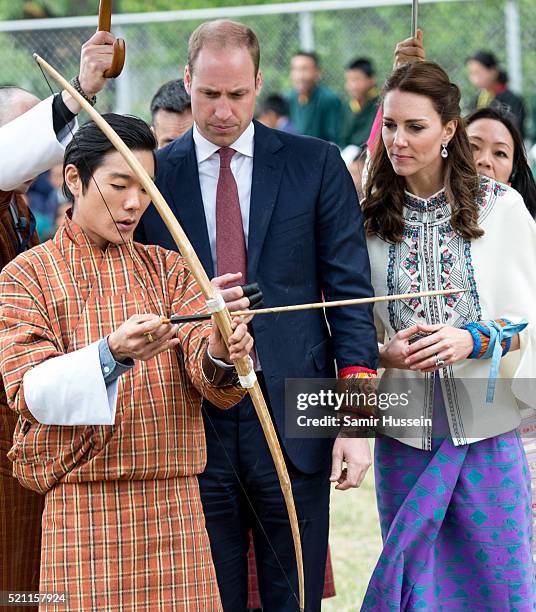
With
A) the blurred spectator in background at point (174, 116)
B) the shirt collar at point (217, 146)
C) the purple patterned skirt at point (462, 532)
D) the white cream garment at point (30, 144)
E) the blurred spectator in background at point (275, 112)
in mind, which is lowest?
the purple patterned skirt at point (462, 532)

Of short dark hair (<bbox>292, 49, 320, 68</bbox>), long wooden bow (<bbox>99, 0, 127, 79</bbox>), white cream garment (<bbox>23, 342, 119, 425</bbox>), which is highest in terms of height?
short dark hair (<bbox>292, 49, 320, 68</bbox>)

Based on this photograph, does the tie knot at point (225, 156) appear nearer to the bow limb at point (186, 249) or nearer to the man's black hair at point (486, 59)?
the bow limb at point (186, 249)

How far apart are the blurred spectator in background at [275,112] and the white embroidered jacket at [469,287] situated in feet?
21.4

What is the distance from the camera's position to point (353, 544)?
17.1 feet

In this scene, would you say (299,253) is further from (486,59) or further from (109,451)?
(486,59)

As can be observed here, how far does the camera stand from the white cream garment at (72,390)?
250cm

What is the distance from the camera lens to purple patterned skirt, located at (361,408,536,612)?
314 cm

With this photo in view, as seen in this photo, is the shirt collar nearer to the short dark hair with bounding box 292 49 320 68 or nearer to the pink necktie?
the pink necktie

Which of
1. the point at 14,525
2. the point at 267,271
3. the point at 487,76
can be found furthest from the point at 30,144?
the point at 487,76

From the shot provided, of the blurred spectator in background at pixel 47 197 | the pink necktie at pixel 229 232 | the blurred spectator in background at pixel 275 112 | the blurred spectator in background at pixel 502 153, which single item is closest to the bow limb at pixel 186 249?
the pink necktie at pixel 229 232

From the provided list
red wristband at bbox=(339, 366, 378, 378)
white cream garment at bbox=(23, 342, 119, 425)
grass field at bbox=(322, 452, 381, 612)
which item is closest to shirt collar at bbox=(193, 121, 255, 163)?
red wristband at bbox=(339, 366, 378, 378)

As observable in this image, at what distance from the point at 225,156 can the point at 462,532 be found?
1.19m

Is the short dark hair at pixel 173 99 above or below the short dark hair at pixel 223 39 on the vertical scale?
above

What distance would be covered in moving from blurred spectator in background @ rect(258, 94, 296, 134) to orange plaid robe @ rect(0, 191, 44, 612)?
22.1 ft
